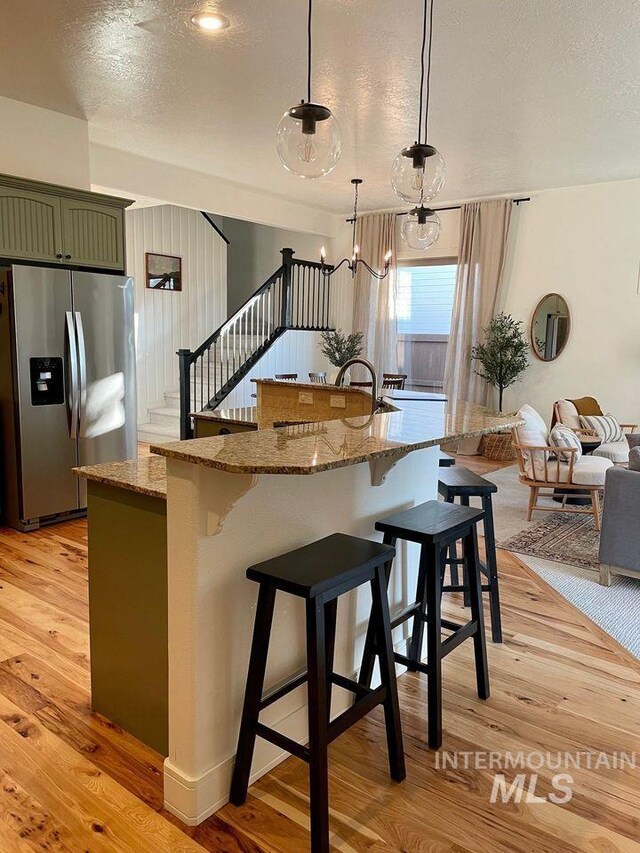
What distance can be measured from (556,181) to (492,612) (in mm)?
5296

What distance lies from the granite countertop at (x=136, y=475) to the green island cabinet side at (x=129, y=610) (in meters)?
0.03

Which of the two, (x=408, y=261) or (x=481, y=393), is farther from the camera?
(x=408, y=261)

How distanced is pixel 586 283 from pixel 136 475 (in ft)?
20.0

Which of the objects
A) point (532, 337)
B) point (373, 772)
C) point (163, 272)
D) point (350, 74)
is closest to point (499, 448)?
point (532, 337)

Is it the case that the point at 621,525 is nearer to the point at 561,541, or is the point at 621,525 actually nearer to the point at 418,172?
the point at 561,541

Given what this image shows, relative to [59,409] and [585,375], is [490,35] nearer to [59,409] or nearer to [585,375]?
[59,409]

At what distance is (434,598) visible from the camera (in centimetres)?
212

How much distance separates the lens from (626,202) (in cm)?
642

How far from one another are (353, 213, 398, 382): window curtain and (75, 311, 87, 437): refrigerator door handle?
15.4 feet

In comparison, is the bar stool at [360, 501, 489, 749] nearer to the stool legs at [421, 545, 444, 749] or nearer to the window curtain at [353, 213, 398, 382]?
the stool legs at [421, 545, 444, 749]

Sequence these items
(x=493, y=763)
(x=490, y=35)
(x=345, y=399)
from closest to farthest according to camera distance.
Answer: (x=493, y=763) → (x=490, y=35) → (x=345, y=399)

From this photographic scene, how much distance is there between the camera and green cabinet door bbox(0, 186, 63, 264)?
4168 mm

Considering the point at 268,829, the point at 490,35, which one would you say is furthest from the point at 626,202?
the point at 268,829

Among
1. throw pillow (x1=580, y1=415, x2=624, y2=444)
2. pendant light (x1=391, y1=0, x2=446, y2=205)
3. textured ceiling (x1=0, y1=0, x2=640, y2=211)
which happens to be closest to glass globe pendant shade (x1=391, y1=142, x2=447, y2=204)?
pendant light (x1=391, y1=0, x2=446, y2=205)
